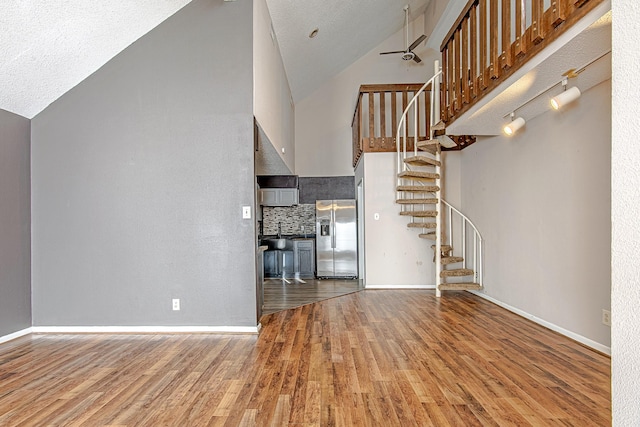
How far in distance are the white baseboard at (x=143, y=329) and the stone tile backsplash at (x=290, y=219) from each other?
4.42 meters

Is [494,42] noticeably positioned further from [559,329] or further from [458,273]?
[458,273]

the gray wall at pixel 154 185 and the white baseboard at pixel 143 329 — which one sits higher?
the gray wall at pixel 154 185

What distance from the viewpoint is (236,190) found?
367 cm

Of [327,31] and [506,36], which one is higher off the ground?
[327,31]

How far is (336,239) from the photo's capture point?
725 cm

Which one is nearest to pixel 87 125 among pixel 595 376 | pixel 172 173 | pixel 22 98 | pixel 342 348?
pixel 22 98

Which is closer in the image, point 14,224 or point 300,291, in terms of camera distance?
point 14,224

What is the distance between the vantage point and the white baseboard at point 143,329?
3648 millimetres

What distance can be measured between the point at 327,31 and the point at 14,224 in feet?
16.2

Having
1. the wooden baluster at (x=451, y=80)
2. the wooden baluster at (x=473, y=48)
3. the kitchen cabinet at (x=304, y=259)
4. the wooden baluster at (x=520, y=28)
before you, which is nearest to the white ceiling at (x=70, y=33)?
the wooden baluster at (x=451, y=80)

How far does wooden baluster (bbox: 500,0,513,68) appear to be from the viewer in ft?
A: 9.77

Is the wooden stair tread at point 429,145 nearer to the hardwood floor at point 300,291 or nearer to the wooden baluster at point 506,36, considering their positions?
the wooden baluster at point 506,36

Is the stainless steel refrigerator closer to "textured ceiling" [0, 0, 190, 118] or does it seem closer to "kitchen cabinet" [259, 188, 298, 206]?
"kitchen cabinet" [259, 188, 298, 206]

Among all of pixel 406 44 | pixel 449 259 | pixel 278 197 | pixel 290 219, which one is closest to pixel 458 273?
pixel 449 259
